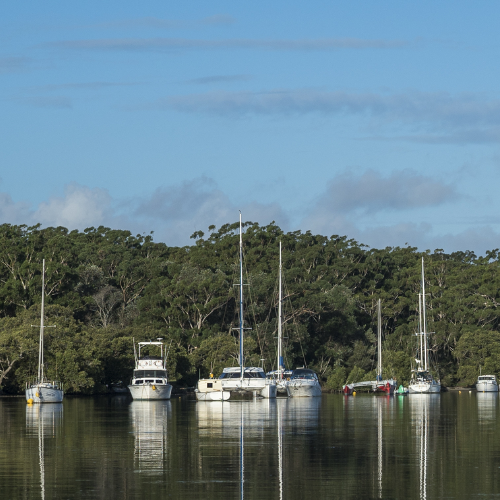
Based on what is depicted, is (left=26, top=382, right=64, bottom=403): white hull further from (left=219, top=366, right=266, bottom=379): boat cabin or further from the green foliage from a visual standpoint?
the green foliage

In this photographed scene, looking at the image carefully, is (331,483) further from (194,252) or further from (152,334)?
(194,252)

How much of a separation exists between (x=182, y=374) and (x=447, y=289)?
4094 cm

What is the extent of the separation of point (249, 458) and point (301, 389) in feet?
164

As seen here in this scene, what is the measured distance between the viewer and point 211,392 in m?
65.4

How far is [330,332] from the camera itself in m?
107

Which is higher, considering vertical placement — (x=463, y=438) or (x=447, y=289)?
(x=447, y=289)

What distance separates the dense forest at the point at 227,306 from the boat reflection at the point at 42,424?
1957cm

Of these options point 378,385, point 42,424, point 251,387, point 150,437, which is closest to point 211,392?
point 251,387

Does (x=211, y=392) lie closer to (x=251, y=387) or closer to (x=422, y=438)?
(x=251, y=387)

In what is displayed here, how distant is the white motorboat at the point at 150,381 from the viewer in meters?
68.3

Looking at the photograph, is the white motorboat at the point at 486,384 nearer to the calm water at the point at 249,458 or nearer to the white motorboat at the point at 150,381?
the white motorboat at the point at 150,381

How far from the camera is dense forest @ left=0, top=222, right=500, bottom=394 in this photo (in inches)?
3317

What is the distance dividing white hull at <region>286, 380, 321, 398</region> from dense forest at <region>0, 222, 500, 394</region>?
11.7 metres

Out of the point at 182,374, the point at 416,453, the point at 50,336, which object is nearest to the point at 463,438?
the point at 416,453
